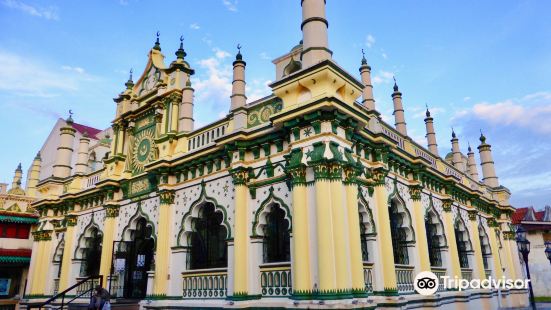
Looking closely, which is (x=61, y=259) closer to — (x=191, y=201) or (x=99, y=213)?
(x=99, y=213)

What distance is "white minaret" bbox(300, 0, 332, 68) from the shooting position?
36.0 ft

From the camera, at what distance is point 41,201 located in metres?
21.5

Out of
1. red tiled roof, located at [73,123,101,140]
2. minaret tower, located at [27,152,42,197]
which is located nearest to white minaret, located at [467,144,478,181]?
red tiled roof, located at [73,123,101,140]

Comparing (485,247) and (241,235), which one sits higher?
(485,247)

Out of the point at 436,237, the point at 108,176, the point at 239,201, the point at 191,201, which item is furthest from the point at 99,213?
the point at 436,237

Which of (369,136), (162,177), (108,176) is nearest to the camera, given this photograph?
(369,136)

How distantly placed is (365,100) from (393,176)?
2858mm

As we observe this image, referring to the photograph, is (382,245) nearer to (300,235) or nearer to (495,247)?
(300,235)

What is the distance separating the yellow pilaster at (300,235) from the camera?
971 cm

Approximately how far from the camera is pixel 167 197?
48.5 feet

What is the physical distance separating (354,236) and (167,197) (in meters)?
7.56

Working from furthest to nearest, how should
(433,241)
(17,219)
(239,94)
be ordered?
(17,219) → (433,241) → (239,94)

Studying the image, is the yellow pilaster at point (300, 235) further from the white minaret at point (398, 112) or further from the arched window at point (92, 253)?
the arched window at point (92, 253)

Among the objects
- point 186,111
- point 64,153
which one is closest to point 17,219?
point 64,153
